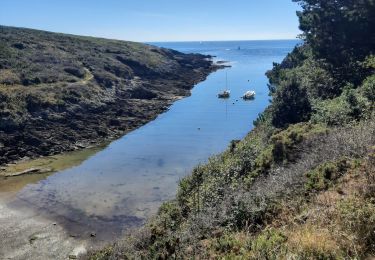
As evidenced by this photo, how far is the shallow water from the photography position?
83.8 ft

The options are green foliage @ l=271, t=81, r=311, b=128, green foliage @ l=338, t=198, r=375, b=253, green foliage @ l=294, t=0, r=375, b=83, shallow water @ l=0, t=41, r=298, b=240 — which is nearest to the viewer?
green foliage @ l=338, t=198, r=375, b=253

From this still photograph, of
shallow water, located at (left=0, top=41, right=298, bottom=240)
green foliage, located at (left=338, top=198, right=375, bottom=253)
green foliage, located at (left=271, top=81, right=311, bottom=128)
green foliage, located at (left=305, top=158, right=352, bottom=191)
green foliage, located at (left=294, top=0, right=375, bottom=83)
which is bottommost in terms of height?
shallow water, located at (left=0, top=41, right=298, bottom=240)

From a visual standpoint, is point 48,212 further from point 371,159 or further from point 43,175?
point 371,159

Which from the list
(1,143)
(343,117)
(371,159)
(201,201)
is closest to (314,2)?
(343,117)

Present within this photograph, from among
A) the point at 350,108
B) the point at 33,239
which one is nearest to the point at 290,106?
the point at 350,108

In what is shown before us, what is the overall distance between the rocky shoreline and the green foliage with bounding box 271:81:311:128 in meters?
21.4

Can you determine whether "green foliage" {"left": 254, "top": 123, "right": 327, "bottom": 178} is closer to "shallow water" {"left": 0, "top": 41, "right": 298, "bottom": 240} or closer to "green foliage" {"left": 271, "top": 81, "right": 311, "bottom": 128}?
A: "shallow water" {"left": 0, "top": 41, "right": 298, "bottom": 240}

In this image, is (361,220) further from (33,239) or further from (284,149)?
(33,239)

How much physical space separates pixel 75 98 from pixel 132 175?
24.9 metres

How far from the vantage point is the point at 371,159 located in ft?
35.2

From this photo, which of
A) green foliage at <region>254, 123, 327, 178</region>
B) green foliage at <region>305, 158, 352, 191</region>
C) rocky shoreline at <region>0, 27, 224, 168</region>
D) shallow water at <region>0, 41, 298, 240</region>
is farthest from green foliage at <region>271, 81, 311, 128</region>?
rocky shoreline at <region>0, 27, 224, 168</region>

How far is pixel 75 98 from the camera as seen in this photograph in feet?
180

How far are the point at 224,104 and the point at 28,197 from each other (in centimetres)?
4433

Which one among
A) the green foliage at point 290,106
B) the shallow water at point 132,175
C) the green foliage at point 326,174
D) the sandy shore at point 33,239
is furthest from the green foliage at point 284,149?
the green foliage at point 290,106
